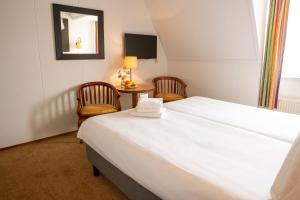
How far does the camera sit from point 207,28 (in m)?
3.59

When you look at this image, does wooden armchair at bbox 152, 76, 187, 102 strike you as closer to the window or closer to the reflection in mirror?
the reflection in mirror

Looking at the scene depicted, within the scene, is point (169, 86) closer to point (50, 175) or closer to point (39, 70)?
point (39, 70)

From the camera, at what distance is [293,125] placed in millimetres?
1952

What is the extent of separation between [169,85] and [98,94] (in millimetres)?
1634

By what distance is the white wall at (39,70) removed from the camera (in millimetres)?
2770

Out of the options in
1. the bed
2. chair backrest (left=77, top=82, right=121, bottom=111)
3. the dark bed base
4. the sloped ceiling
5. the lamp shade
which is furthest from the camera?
the lamp shade

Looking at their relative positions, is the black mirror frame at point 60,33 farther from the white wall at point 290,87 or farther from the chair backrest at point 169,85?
the white wall at point 290,87

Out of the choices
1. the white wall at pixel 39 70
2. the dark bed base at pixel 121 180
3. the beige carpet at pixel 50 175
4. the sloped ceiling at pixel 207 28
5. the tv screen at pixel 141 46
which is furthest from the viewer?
the tv screen at pixel 141 46

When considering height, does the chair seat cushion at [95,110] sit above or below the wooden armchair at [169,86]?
below

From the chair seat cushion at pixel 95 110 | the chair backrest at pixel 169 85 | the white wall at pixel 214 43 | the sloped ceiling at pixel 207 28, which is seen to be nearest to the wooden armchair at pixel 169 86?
the chair backrest at pixel 169 85

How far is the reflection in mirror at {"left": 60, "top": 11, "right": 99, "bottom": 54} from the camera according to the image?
315 centimetres

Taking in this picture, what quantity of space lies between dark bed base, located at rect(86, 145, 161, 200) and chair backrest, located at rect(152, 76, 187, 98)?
2352 mm

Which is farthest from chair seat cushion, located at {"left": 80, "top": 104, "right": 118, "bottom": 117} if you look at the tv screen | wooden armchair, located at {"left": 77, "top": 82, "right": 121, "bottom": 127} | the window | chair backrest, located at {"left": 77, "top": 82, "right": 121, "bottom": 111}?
the window

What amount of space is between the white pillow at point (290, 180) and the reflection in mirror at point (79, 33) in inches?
122
